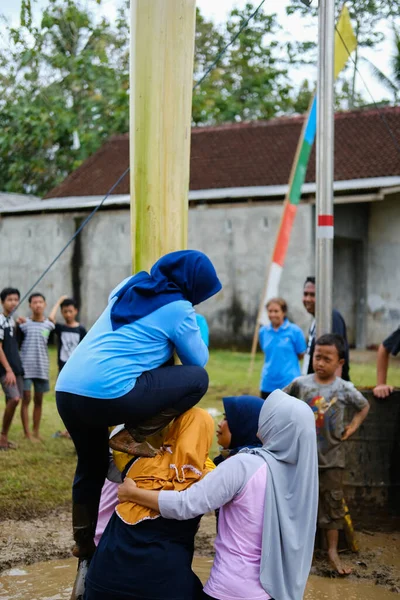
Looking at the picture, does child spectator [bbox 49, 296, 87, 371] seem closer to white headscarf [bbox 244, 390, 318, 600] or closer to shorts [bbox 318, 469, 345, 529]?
shorts [bbox 318, 469, 345, 529]

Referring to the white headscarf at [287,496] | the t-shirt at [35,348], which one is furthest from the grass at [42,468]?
the white headscarf at [287,496]

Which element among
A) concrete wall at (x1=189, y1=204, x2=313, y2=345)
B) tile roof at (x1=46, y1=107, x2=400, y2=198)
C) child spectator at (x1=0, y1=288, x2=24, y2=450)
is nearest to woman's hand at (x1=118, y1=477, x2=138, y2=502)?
child spectator at (x1=0, y1=288, x2=24, y2=450)

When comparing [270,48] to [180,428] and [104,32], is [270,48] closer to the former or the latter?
[104,32]

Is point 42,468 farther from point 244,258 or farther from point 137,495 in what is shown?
point 244,258

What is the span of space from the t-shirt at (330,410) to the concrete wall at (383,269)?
1397cm

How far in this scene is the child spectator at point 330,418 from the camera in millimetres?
5441

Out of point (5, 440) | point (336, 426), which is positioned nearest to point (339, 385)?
point (336, 426)

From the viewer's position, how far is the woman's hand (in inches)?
124

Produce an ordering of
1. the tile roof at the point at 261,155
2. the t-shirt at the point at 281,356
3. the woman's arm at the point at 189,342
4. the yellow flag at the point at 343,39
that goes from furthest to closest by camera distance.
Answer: the tile roof at the point at 261,155 < the yellow flag at the point at 343,39 < the t-shirt at the point at 281,356 < the woman's arm at the point at 189,342

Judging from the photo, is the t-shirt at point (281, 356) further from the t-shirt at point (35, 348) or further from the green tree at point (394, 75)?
the green tree at point (394, 75)

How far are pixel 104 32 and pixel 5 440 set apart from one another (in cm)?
1801

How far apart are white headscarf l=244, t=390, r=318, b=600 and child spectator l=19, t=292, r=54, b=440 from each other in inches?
251

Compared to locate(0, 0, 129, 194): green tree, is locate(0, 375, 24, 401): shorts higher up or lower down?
lower down

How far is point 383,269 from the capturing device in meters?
19.5
